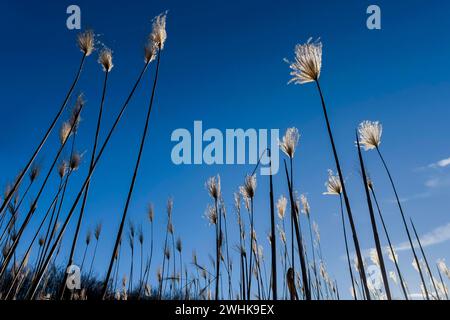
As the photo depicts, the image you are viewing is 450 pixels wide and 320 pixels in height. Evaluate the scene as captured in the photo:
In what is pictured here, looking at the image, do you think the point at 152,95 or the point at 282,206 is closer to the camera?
the point at 152,95

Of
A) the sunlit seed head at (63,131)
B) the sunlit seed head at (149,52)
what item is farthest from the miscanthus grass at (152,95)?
the sunlit seed head at (63,131)

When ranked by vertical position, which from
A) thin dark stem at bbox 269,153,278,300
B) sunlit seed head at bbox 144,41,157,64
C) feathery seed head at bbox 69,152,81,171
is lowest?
thin dark stem at bbox 269,153,278,300

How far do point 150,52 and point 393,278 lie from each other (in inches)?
318

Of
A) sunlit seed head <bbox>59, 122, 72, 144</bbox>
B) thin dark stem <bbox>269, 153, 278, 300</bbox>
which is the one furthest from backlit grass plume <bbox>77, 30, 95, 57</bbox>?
thin dark stem <bbox>269, 153, 278, 300</bbox>

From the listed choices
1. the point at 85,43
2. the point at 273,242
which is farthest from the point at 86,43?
the point at 273,242

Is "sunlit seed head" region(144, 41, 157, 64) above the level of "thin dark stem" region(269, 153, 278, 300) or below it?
above

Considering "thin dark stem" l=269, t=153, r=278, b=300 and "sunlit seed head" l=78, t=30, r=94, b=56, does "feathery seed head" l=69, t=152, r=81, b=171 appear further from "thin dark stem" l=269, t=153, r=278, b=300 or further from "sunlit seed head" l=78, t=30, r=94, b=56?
"thin dark stem" l=269, t=153, r=278, b=300

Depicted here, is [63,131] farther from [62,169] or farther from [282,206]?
[282,206]

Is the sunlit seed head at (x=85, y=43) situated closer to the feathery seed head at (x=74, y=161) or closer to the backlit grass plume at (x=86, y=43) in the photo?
the backlit grass plume at (x=86, y=43)

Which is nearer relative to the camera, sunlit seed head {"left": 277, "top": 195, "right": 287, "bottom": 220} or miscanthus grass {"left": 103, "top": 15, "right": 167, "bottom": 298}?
miscanthus grass {"left": 103, "top": 15, "right": 167, "bottom": 298}
